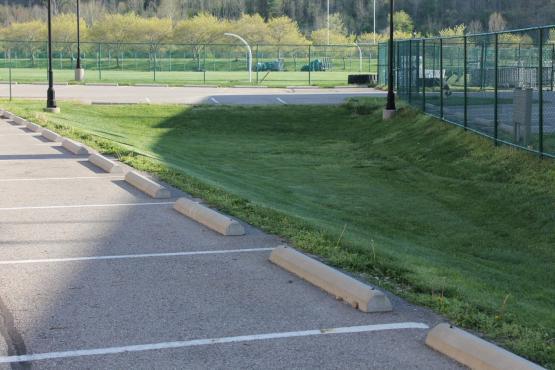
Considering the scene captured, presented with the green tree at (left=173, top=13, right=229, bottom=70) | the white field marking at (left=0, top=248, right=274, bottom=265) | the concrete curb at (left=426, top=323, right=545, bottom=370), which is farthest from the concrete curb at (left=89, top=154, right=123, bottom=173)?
the green tree at (left=173, top=13, right=229, bottom=70)

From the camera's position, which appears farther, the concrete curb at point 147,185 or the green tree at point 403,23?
the green tree at point 403,23

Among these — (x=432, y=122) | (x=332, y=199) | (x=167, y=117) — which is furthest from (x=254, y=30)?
(x=332, y=199)

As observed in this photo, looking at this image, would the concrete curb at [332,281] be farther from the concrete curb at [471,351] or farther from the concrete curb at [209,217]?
the concrete curb at [209,217]

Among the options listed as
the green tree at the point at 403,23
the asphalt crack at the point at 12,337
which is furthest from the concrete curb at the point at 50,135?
the green tree at the point at 403,23

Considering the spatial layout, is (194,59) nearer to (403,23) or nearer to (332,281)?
(403,23)

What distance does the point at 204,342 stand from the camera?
6699 mm

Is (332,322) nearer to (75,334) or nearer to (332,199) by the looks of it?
(75,334)

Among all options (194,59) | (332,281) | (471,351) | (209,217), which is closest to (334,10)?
(194,59)

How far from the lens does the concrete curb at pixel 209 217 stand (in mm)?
10531

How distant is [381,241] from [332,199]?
5.18 metres

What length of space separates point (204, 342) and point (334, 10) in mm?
158230

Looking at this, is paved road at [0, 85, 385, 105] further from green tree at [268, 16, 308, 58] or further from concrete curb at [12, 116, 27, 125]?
green tree at [268, 16, 308, 58]

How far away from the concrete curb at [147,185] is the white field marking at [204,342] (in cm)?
664

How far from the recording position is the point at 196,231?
1088cm
